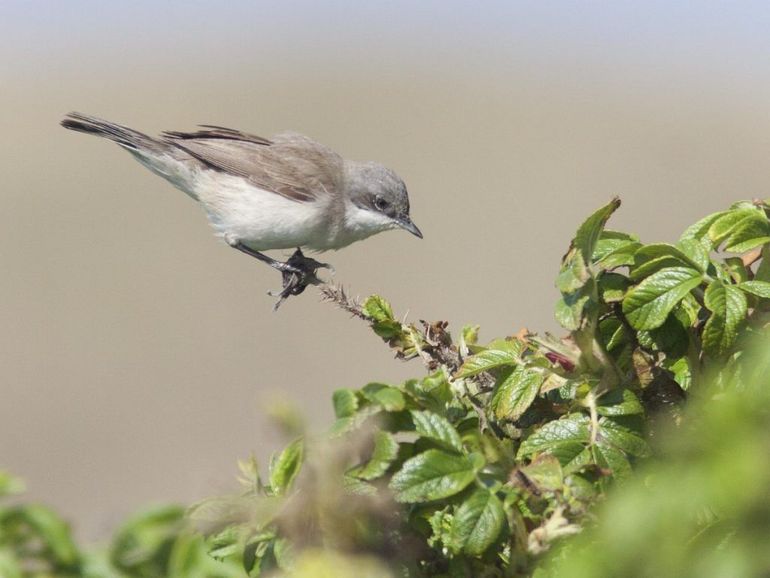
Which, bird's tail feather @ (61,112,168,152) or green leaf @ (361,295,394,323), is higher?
bird's tail feather @ (61,112,168,152)

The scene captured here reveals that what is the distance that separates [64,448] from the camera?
1634 cm

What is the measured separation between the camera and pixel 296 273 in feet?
17.7

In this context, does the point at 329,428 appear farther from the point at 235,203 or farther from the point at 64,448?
the point at 64,448

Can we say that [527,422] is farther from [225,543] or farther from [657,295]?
[225,543]

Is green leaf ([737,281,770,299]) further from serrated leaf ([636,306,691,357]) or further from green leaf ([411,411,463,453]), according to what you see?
green leaf ([411,411,463,453])

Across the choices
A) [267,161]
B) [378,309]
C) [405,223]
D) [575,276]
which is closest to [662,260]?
[575,276]

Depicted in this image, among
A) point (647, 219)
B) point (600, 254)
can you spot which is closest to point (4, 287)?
point (647, 219)

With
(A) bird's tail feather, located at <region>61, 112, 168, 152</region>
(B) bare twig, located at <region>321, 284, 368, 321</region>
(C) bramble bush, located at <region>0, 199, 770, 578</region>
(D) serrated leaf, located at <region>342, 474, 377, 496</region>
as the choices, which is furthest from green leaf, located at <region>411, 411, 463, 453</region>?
(A) bird's tail feather, located at <region>61, 112, 168, 152</region>

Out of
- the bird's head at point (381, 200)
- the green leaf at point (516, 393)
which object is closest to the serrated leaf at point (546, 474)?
the green leaf at point (516, 393)

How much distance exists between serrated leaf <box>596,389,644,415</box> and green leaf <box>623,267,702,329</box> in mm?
122

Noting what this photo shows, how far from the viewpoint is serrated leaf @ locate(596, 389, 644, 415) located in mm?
1811

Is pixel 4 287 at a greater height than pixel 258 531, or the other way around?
pixel 258 531

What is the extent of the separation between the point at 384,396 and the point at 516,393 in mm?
431

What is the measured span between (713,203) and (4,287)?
15.9 meters
